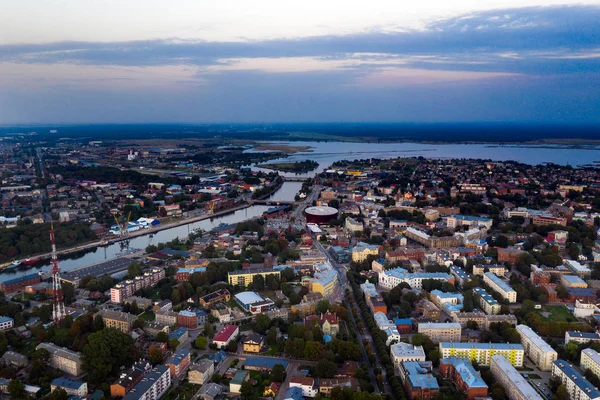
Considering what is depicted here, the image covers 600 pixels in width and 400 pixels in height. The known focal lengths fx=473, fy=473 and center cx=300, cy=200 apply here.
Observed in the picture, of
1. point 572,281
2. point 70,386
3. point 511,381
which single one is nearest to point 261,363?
point 70,386

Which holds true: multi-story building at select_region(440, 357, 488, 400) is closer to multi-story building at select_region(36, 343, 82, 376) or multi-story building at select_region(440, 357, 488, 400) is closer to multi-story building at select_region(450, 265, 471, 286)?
multi-story building at select_region(450, 265, 471, 286)

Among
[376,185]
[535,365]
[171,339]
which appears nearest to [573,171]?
[376,185]

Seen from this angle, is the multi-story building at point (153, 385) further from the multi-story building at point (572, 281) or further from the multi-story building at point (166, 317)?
the multi-story building at point (572, 281)

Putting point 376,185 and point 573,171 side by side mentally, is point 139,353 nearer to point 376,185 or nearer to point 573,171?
point 376,185

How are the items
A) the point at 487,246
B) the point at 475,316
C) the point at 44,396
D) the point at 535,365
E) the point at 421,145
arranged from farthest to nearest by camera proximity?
the point at 421,145 < the point at 487,246 < the point at 475,316 < the point at 535,365 < the point at 44,396

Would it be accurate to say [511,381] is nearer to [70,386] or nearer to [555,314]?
[555,314]

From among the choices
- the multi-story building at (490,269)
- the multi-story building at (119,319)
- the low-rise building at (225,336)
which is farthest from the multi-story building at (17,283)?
the multi-story building at (490,269)
